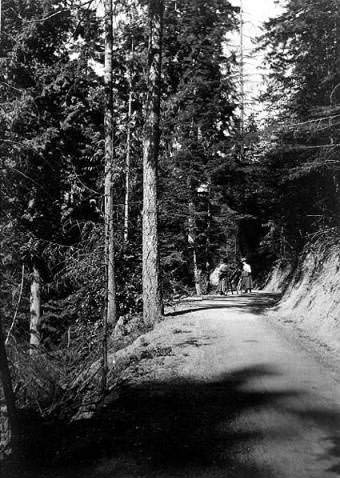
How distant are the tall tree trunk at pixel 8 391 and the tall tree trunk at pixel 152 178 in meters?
6.56

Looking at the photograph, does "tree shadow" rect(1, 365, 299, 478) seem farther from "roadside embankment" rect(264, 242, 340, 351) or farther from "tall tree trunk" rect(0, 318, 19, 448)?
"roadside embankment" rect(264, 242, 340, 351)

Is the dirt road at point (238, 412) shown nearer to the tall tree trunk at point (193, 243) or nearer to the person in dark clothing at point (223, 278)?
the person in dark clothing at point (223, 278)

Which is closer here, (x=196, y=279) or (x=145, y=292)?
(x=145, y=292)

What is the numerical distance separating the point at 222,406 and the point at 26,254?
12.2m

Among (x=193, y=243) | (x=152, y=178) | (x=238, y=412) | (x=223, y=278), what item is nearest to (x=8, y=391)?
(x=238, y=412)

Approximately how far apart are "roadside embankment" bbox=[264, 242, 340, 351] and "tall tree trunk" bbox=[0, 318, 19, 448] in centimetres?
623

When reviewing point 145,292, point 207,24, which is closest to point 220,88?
point 207,24

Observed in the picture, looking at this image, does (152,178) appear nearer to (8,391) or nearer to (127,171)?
(127,171)

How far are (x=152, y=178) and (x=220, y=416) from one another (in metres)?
7.53

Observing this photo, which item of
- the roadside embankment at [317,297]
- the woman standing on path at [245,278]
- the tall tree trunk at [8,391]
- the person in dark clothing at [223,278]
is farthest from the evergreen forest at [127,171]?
the person in dark clothing at [223,278]

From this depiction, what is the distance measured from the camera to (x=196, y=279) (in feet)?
84.8

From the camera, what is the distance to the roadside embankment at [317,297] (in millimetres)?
10331

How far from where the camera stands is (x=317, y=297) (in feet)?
40.4

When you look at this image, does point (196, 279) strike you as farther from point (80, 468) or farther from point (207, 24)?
point (80, 468)
